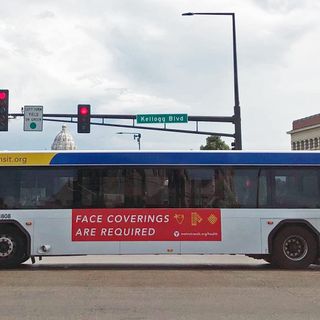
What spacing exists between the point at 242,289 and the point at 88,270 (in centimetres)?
410

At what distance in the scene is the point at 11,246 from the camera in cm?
1271

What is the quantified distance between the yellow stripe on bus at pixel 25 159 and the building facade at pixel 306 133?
8745cm

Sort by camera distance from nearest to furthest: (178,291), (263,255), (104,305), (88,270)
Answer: (104,305)
(178,291)
(88,270)
(263,255)

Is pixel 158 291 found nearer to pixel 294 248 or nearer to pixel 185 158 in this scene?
pixel 185 158

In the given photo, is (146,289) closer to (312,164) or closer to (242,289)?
(242,289)

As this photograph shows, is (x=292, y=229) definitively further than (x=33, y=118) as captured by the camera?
No

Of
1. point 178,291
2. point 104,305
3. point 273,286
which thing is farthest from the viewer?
point 273,286

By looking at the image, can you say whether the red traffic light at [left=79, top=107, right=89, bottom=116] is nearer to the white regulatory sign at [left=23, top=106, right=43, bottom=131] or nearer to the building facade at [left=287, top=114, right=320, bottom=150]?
the white regulatory sign at [left=23, top=106, right=43, bottom=131]

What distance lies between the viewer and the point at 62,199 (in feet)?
42.4

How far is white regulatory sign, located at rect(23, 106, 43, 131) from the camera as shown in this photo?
27297 mm

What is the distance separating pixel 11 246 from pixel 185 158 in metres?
4.48

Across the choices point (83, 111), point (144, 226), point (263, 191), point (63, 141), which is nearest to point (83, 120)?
point (83, 111)

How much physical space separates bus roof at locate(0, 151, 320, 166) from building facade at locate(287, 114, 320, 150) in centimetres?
8558

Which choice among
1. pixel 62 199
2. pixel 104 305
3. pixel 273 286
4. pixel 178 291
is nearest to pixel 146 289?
pixel 178 291
